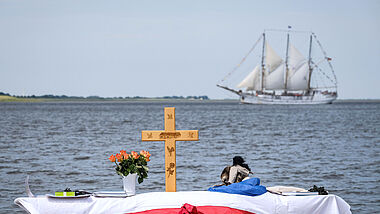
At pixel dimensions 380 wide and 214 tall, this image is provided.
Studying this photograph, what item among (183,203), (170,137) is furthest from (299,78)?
(183,203)

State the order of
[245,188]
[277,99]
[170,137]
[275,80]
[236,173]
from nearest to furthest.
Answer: [245,188] → [170,137] → [236,173] → [275,80] → [277,99]

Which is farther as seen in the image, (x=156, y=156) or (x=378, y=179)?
(x=156, y=156)

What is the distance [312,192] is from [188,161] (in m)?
16.5

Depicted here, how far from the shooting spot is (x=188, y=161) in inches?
982

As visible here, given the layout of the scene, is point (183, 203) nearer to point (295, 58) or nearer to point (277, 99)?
point (295, 58)

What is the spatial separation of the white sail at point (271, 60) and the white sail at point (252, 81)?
2.36 meters

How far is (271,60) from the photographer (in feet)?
420

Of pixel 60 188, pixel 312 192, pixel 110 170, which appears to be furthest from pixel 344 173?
pixel 312 192

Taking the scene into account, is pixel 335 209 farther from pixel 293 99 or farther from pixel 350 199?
pixel 293 99

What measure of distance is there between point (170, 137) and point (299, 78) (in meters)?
Result: 123

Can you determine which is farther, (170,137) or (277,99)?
(277,99)

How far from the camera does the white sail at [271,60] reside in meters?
127

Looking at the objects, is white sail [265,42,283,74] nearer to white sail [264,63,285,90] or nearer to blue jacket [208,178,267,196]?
white sail [264,63,285,90]

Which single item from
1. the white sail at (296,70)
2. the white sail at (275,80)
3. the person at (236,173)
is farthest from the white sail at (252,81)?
the person at (236,173)
